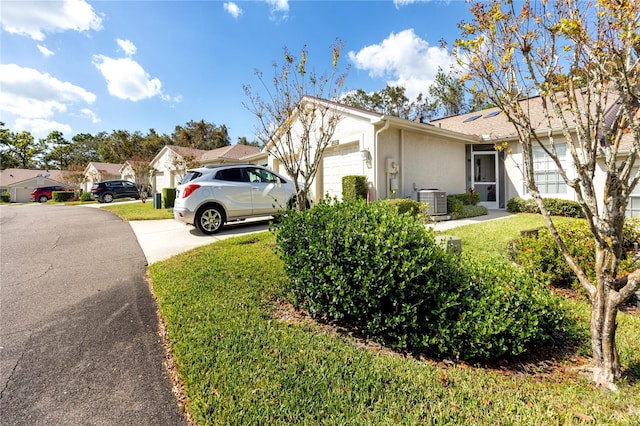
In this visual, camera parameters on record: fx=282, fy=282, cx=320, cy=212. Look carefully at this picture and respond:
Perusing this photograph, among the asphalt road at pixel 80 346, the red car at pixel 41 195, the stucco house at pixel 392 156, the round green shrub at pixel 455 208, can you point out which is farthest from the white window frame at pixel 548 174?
the red car at pixel 41 195

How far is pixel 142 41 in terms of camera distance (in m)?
8.27

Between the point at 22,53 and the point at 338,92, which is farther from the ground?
the point at 22,53

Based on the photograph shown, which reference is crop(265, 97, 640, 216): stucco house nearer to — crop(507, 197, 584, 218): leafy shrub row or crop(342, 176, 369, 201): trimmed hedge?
crop(342, 176, 369, 201): trimmed hedge

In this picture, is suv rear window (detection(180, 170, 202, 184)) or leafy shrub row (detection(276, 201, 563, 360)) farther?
suv rear window (detection(180, 170, 202, 184))

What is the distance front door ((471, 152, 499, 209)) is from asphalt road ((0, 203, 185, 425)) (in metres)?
13.5

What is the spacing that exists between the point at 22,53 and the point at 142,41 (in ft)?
11.2

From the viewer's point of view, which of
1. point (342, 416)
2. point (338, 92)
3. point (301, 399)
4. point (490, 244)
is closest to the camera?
point (342, 416)

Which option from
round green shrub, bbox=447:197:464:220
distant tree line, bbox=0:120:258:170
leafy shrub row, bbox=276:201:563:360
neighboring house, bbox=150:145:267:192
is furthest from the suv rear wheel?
distant tree line, bbox=0:120:258:170

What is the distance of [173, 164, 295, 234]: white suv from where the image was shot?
7281 millimetres

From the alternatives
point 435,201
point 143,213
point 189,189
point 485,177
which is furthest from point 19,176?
point 485,177

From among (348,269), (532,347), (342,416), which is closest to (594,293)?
(532,347)

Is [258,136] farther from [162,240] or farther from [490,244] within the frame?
[490,244]

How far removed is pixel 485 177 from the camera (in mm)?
13219

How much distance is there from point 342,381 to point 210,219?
21.2 ft
